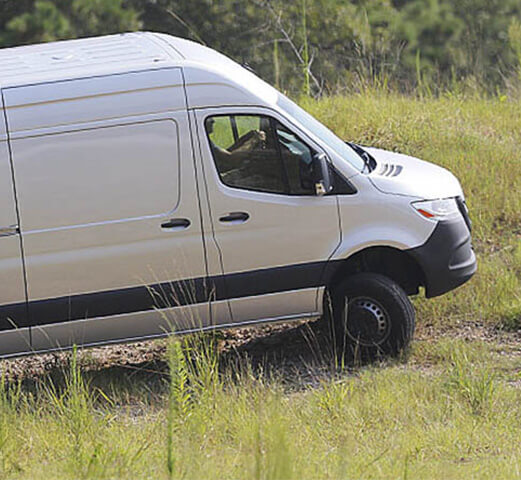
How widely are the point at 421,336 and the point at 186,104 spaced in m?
2.66

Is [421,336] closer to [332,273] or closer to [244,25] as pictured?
[332,273]

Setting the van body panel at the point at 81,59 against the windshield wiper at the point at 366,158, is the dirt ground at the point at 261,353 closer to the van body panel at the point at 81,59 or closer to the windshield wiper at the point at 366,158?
the windshield wiper at the point at 366,158

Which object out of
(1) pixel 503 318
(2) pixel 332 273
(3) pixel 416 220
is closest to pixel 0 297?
(2) pixel 332 273

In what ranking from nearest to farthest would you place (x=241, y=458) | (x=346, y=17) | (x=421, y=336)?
(x=241, y=458) < (x=421, y=336) < (x=346, y=17)

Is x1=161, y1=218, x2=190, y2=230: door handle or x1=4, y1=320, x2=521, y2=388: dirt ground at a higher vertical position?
x1=161, y1=218, x2=190, y2=230: door handle

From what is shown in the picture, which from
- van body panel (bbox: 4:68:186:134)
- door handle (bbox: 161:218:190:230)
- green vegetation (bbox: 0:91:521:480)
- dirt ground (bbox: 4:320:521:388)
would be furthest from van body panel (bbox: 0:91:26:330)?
door handle (bbox: 161:218:190:230)

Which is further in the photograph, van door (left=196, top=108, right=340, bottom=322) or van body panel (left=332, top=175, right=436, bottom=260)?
van body panel (left=332, top=175, right=436, bottom=260)

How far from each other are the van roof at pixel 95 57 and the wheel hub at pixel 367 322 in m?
1.93

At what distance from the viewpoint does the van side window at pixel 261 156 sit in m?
7.07

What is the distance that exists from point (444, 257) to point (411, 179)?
606 mm

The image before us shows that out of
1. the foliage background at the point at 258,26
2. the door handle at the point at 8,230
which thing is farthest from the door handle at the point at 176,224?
the foliage background at the point at 258,26

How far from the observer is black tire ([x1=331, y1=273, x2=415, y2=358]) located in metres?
7.16

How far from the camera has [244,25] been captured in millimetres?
21875

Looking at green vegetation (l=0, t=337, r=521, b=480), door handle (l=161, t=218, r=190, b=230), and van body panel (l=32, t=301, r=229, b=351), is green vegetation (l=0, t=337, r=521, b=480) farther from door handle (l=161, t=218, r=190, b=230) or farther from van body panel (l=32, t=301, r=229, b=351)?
door handle (l=161, t=218, r=190, b=230)
